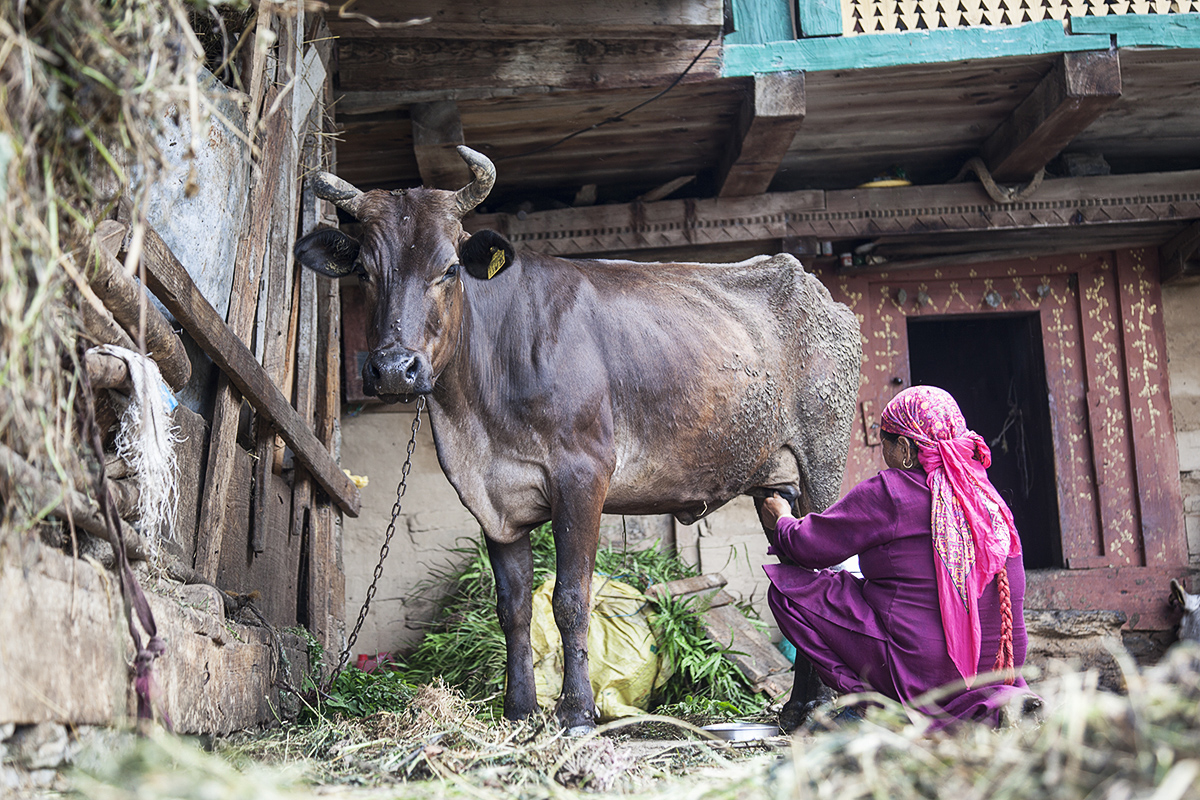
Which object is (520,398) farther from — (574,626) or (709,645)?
(709,645)

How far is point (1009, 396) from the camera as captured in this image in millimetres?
8805

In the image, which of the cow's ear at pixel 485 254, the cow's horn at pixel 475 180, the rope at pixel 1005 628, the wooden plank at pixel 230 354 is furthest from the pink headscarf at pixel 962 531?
the wooden plank at pixel 230 354

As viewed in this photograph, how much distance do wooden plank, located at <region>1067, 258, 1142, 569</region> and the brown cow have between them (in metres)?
2.98

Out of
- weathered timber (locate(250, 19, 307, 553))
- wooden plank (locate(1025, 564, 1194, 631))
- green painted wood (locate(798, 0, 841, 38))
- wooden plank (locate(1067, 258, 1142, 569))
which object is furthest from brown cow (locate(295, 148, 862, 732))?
wooden plank (locate(1067, 258, 1142, 569))

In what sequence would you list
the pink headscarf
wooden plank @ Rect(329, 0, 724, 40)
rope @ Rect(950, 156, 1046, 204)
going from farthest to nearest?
1. rope @ Rect(950, 156, 1046, 204)
2. wooden plank @ Rect(329, 0, 724, 40)
3. the pink headscarf

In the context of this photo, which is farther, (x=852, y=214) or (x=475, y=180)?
(x=852, y=214)

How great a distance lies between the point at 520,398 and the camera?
4203mm

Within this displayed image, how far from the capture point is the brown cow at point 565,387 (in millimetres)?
4016

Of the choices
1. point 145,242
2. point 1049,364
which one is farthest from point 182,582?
point 1049,364

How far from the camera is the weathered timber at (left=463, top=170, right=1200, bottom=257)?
22.8 feet

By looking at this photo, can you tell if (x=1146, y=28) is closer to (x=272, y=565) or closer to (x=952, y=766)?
(x=272, y=565)

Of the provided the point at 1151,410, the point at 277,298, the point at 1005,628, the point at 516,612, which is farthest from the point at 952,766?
the point at 1151,410

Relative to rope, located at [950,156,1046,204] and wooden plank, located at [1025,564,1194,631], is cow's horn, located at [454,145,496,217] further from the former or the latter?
wooden plank, located at [1025,564,1194,631]

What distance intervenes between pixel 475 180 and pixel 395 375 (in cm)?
97
